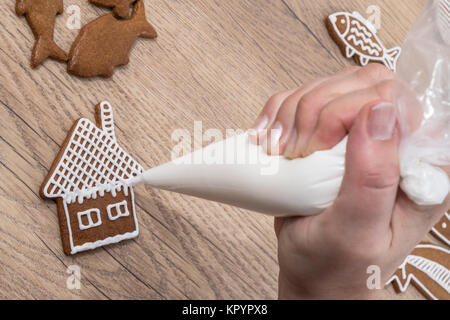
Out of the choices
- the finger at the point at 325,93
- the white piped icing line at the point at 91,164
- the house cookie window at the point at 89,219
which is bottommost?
the house cookie window at the point at 89,219

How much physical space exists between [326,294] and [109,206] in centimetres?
28

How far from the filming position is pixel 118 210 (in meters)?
0.56

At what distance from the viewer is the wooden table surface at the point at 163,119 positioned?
0.52 metres

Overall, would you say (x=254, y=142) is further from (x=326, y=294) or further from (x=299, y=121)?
(x=326, y=294)

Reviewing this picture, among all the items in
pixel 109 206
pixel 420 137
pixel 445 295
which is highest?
pixel 420 137

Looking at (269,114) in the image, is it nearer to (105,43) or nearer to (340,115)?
(340,115)

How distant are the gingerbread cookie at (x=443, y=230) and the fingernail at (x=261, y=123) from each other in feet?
1.61

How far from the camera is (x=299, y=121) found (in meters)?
0.43

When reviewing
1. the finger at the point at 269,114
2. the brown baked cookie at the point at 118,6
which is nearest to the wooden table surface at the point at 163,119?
the brown baked cookie at the point at 118,6

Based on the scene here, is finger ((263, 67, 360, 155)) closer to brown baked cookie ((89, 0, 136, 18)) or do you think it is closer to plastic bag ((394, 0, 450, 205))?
plastic bag ((394, 0, 450, 205))

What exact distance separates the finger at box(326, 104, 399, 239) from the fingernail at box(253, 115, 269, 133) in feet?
0.39

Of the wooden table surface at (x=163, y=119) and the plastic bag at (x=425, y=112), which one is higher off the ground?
the plastic bag at (x=425, y=112)

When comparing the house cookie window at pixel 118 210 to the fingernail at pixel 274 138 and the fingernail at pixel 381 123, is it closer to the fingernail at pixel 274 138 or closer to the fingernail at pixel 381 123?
the fingernail at pixel 274 138
